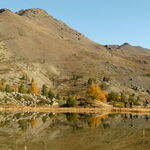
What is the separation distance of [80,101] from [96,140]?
291 feet

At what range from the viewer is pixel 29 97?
383ft

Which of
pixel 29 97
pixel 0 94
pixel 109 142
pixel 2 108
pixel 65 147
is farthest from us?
pixel 29 97

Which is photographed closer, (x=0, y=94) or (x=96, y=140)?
(x=96, y=140)

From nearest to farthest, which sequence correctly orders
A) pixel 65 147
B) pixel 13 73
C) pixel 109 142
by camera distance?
pixel 65 147 < pixel 109 142 < pixel 13 73

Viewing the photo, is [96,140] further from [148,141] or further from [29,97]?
[29,97]

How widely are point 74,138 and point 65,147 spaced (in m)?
6.12

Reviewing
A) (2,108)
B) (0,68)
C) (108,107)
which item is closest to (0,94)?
(2,108)

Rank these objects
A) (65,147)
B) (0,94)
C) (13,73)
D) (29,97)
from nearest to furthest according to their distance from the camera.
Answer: (65,147)
(0,94)
(29,97)
(13,73)

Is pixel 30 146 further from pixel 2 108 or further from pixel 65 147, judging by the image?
pixel 2 108

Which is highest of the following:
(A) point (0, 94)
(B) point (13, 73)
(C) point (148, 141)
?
(B) point (13, 73)

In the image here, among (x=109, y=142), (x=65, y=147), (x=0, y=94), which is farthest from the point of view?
(x=0, y=94)

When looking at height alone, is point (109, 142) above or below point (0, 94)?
below

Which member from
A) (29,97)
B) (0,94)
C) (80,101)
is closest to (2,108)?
(0,94)

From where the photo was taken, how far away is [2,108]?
95125mm
